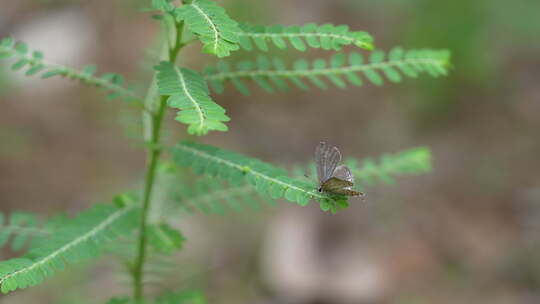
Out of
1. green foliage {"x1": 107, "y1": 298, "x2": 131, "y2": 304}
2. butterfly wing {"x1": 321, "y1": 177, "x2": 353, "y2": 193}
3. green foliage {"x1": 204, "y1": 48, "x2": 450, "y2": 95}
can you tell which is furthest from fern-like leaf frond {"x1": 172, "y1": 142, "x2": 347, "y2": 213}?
green foliage {"x1": 107, "y1": 298, "x2": 131, "y2": 304}

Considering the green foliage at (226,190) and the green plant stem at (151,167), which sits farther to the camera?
the green foliage at (226,190)

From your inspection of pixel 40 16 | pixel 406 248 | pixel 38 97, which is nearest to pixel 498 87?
pixel 406 248

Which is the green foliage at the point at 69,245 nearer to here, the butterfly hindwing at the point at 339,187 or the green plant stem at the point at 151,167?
the green plant stem at the point at 151,167

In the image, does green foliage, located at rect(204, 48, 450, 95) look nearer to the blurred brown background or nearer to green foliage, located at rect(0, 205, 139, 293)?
green foliage, located at rect(0, 205, 139, 293)

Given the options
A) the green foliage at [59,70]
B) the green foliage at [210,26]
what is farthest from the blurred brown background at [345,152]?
the green foliage at [210,26]

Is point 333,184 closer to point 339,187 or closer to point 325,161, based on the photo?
point 339,187

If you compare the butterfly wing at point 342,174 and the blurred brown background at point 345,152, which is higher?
the blurred brown background at point 345,152
